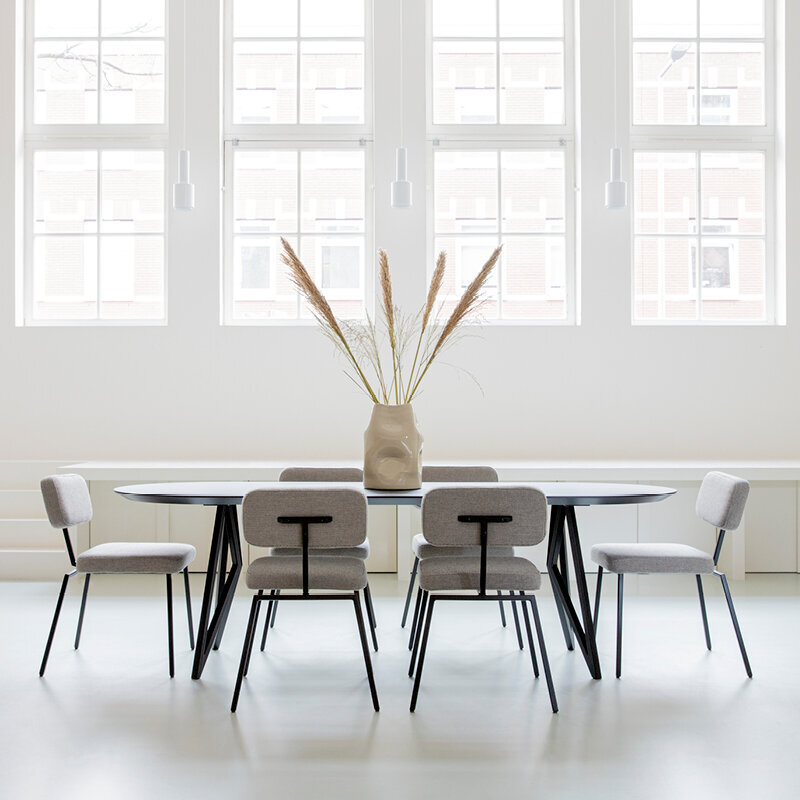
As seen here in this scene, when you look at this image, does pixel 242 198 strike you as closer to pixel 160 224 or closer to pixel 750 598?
pixel 160 224

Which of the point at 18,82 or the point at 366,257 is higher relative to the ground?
the point at 18,82

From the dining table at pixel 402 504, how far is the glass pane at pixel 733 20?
164 inches

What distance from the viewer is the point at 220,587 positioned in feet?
11.2

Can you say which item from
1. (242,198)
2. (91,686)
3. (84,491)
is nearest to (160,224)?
(242,198)

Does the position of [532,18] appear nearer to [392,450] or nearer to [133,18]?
[133,18]

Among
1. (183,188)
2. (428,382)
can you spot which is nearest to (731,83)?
(428,382)

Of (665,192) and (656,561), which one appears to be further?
(665,192)

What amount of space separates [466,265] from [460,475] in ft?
8.15

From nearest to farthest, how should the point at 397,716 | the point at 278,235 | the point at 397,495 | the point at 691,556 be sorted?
1. the point at 397,716
2. the point at 397,495
3. the point at 691,556
4. the point at 278,235

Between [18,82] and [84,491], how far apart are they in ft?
12.1

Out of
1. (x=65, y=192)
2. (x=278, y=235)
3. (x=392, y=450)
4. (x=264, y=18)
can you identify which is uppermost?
(x=264, y=18)

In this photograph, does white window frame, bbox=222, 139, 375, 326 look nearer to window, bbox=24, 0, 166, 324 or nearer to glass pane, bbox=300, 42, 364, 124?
glass pane, bbox=300, 42, 364, 124

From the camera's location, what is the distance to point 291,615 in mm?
4105

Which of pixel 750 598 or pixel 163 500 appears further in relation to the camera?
pixel 750 598
